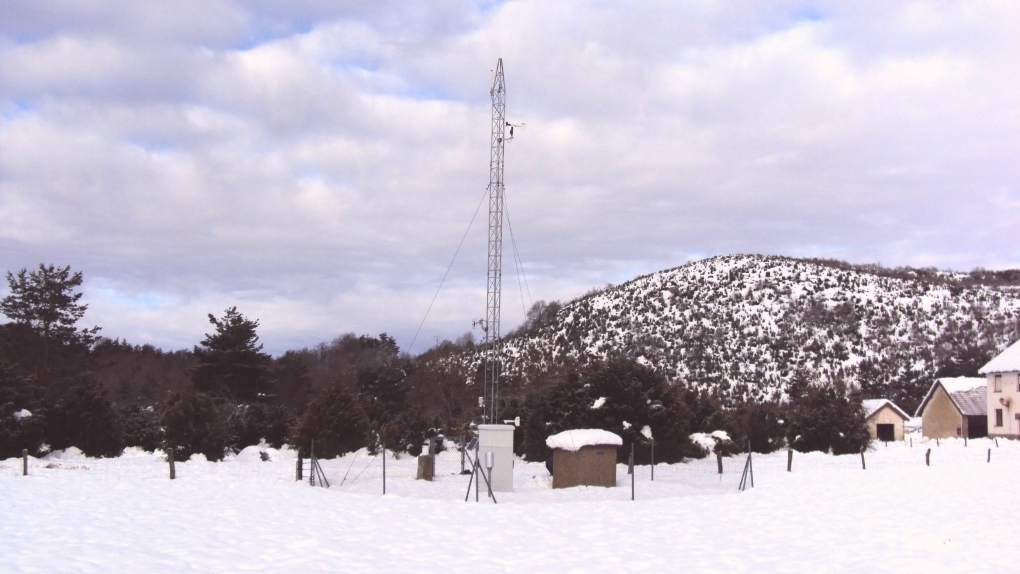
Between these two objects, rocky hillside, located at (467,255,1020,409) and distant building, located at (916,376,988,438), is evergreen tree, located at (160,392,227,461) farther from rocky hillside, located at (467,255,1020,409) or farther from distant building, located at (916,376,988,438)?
distant building, located at (916,376,988,438)

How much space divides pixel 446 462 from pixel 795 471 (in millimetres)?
14011

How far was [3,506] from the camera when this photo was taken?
49.8 ft

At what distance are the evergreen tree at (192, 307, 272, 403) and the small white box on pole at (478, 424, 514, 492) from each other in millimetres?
31381

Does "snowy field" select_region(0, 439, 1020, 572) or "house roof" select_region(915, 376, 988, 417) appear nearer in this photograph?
"snowy field" select_region(0, 439, 1020, 572)

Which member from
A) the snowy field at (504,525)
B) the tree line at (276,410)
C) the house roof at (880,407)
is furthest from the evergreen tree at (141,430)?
the house roof at (880,407)

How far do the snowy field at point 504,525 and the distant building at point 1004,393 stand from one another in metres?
26.0

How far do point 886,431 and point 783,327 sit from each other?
36461 millimetres

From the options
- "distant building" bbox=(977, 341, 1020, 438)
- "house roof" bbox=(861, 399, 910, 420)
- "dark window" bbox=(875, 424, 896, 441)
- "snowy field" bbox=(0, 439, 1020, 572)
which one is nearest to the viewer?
"snowy field" bbox=(0, 439, 1020, 572)

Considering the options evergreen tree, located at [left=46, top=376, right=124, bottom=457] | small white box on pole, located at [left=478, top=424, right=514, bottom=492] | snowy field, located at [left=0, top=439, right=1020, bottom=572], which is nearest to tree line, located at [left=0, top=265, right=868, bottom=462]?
evergreen tree, located at [left=46, top=376, right=124, bottom=457]

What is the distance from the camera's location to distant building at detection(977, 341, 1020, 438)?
4600 cm

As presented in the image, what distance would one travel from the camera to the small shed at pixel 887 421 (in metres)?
50.5

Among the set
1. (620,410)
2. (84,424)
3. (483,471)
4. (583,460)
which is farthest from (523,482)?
(84,424)

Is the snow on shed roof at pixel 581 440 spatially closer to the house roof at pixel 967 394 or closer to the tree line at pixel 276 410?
the tree line at pixel 276 410

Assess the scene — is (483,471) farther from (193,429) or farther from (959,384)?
(959,384)
